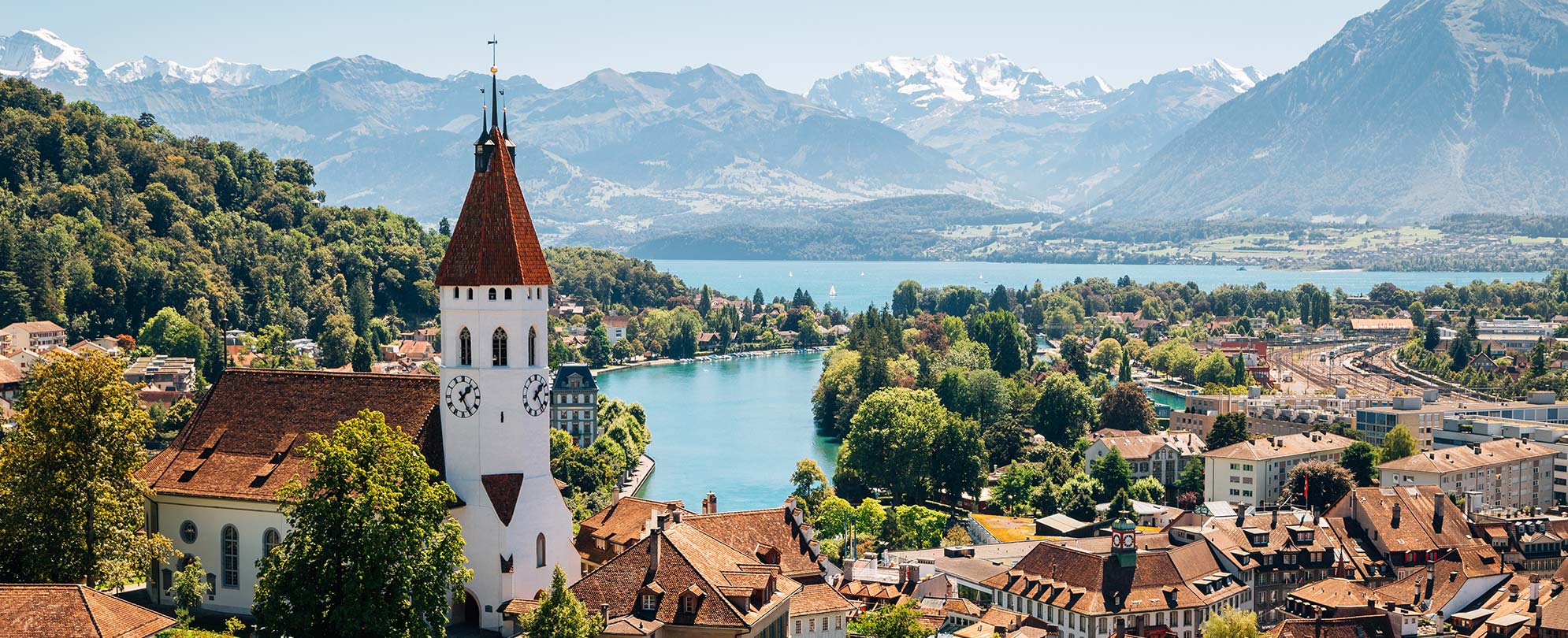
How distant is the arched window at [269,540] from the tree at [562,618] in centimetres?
570

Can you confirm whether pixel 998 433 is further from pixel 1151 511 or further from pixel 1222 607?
pixel 1222 607

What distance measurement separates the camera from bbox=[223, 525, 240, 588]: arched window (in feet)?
113

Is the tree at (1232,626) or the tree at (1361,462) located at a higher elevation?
the tree at (1361,462)

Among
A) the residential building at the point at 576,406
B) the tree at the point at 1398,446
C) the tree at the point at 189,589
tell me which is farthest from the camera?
the residential building at the point at 576,406

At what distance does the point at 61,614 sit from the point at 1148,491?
2043 inches

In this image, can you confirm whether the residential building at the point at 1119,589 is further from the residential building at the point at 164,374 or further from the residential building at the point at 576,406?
the residential building at the point at 164,374

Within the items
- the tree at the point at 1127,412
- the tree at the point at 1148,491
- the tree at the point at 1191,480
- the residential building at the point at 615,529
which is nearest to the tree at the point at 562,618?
the residential building at the point at 615,529

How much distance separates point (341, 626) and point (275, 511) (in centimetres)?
452

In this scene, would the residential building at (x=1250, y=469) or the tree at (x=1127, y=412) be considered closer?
the residential building at (x=1250, y=469)

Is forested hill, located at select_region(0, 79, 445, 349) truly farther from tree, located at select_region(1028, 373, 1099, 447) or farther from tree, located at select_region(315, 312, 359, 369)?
tree, located at select_region(1028, 373, 1099, 447)

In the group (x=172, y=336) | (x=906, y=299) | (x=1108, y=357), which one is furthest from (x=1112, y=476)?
(x=906, y=299)

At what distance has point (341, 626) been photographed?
30000mm

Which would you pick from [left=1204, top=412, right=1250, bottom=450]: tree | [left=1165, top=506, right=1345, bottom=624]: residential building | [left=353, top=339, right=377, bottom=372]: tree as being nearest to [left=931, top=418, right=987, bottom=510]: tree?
[left=1204, top=412, right=1250, bottom=450]: tree

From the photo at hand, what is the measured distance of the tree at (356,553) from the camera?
30141 millimetres
